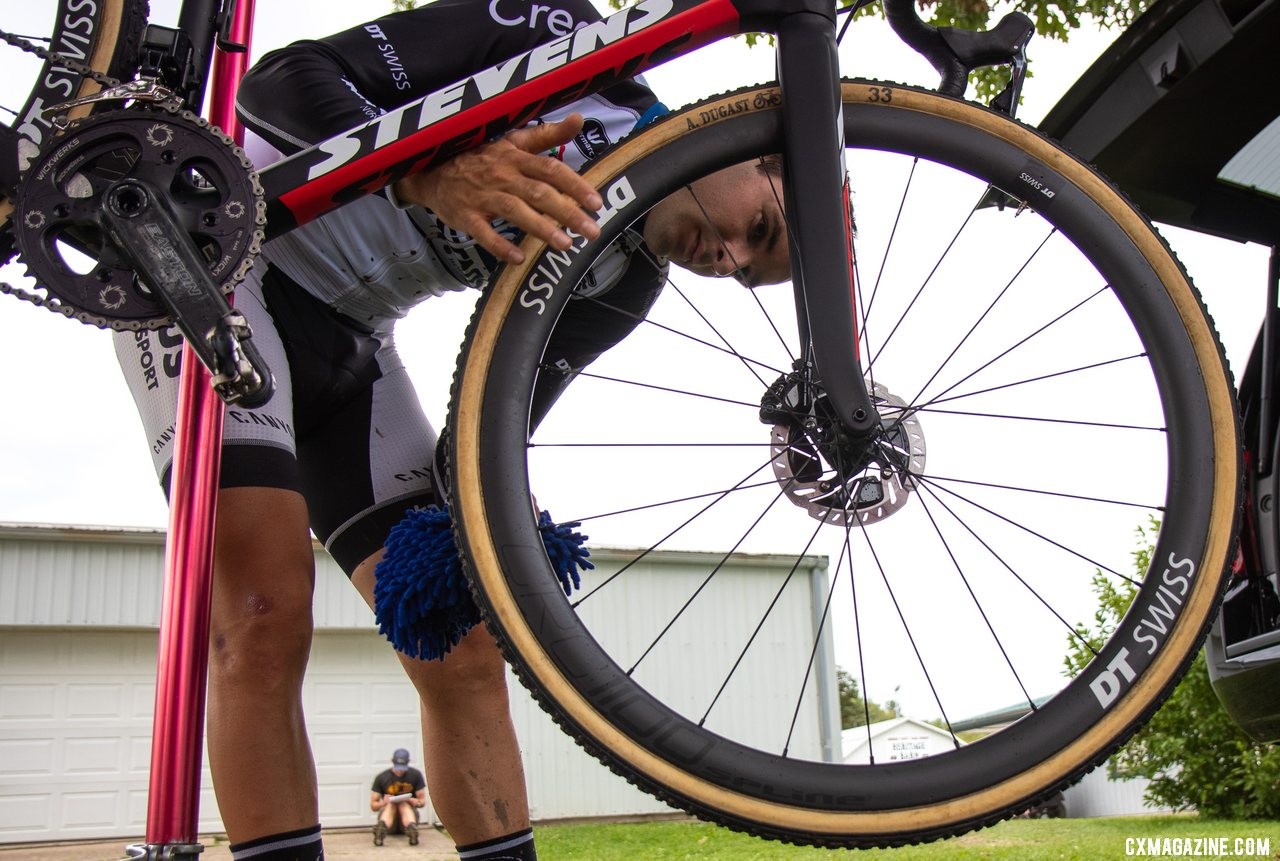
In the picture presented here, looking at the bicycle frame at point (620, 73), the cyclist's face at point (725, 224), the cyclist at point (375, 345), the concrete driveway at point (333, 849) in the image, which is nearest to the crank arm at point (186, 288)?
the bicycle frame at point (620, 73)

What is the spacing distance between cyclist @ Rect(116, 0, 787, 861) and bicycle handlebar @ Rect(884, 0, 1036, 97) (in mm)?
270

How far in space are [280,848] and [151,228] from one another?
77 cm

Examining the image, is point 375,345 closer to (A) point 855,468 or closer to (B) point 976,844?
(A) point 855,468

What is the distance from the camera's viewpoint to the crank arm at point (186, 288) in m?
1.15

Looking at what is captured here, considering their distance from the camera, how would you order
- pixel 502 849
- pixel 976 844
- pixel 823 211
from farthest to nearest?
pixel 976 844 < pixel 502 849 < pixel 823 211

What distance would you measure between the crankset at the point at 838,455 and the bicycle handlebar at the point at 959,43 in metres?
0.43

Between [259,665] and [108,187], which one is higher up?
[108,187]

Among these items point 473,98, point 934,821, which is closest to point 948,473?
point 934,821

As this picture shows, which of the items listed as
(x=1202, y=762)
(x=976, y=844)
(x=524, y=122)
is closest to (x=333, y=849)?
(x=976, y=844)

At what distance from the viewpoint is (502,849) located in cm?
160

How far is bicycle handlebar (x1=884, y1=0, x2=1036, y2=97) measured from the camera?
4.50ft

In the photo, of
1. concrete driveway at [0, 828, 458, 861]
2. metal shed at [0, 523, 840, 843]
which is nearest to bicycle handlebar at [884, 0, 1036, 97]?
concrete driveway at [0, 828, 458, 861]

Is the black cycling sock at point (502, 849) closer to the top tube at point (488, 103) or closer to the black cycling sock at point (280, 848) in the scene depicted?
the black cycling sock at point (280, 848)

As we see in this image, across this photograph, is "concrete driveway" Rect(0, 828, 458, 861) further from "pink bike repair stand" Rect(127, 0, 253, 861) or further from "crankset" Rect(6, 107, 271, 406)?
"crankset" Rect(6, 107, 271, 406)
